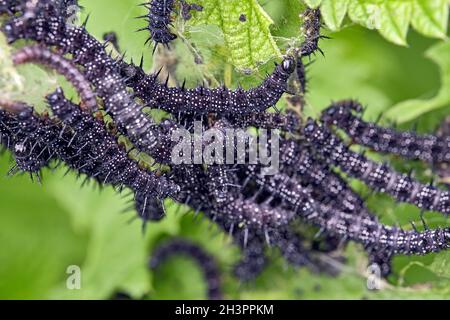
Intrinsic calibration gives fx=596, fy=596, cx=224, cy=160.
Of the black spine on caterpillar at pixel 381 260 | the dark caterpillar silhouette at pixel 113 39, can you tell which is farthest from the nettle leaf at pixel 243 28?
the black spine on caterpillar at pixel 381 260

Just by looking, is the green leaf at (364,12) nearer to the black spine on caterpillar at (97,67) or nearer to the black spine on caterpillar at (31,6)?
the black spine on caterpillar at (97,67)

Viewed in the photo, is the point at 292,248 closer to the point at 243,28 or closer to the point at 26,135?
the point at 243,28

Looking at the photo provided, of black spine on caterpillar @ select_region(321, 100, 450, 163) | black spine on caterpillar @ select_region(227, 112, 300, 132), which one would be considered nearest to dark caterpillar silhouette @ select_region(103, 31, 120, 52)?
black spine on caterpillar @ select_region(227, 112, 300, 132)

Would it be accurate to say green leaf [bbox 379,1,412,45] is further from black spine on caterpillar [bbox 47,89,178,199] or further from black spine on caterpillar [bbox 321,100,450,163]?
black spine on caterpillar [bbox 47,89,178,199]

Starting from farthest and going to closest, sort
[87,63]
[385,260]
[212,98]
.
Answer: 1. [385,260]
2. [212,98]
3. [87,63]

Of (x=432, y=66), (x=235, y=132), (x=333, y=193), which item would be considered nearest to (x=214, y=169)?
(x=235, y=132)
